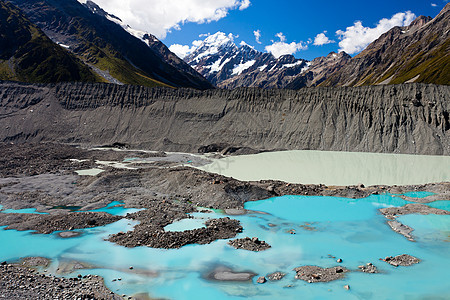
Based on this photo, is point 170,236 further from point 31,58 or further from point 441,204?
point 31,58

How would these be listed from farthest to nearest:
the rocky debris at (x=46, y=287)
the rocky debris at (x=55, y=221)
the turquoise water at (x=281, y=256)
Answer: the rocky debris at (x=55, y=221) < the turquoise water at (x=281, y=256) < the rocky debris at (x=46, y=287)

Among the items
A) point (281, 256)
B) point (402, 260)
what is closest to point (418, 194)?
point (402, 260)

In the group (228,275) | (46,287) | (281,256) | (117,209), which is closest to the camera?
(46,287)

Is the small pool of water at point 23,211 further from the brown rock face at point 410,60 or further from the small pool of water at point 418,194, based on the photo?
the brown rock face at point 410,60

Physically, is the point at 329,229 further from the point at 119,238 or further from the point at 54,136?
the point at 54,136

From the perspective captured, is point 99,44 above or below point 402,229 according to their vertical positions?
above

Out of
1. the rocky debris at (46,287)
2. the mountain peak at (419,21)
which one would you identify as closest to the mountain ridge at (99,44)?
the rocky debris at (46,287)

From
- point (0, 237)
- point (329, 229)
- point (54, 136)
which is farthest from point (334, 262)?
point (54, 136)

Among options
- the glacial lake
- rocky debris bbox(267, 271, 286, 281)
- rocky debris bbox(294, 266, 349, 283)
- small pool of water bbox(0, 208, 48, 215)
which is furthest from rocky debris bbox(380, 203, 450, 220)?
small pool of water bbox(0, 208, 48, 215)
